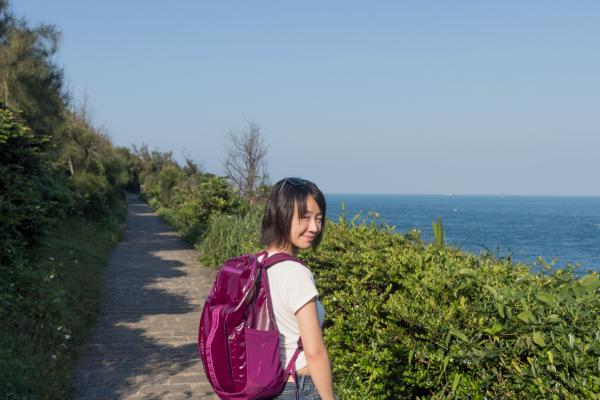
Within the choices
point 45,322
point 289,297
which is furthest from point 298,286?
point 45,322

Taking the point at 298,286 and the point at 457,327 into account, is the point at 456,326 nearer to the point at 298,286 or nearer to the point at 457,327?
the point at 457,327

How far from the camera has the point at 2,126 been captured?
764cm

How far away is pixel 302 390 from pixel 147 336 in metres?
5.68

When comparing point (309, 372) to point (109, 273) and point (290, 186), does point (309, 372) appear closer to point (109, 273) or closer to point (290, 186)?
point (290, 186)

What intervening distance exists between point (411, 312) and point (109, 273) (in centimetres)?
1008

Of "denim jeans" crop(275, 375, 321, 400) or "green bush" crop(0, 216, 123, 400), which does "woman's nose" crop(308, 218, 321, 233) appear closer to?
"denim jeans" crop(275, 375, 321, 400)

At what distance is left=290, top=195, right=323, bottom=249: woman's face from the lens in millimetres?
2221

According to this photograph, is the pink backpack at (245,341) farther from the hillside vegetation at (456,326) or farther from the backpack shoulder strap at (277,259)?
the hillside vegetation at (456,326)

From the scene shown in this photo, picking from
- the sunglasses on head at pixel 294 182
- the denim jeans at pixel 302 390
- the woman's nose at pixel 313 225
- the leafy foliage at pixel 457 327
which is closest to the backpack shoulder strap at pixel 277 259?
the woman's nose at pixel 313 225

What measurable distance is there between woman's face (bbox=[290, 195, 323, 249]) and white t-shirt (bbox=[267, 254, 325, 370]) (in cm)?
12

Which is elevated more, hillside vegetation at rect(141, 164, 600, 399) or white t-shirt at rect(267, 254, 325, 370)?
white t-shirt at rect(267, 254, 325, 370)

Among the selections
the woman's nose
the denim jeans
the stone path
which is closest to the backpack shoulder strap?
the woman's nose

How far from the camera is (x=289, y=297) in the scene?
207 cm

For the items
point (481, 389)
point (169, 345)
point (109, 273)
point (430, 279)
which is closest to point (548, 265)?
point (430, 279)
